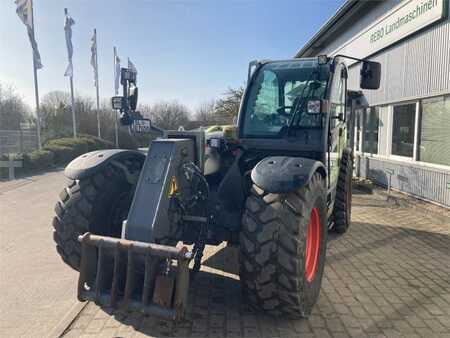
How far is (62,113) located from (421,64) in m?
27.6

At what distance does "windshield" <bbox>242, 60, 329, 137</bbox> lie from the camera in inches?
167

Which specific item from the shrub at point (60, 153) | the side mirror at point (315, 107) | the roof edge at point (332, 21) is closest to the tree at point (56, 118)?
the shrub at point (60, 153)

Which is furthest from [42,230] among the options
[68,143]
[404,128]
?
[68,143]

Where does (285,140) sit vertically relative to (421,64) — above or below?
below

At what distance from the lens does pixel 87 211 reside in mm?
3330

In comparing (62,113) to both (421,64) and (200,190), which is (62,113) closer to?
(421,64)

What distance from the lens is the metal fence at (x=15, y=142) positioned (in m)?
18.6

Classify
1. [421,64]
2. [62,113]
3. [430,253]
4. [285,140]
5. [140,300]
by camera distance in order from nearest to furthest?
[140,300]
[285,140]
[430,253]
[421,64]
[62,113]

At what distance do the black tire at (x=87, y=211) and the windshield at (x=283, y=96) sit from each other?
173cm

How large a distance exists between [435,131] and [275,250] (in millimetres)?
6592

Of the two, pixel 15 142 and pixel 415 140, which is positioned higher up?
pixel 415 140

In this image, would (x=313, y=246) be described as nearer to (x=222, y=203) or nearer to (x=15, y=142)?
(x=222, y=203)

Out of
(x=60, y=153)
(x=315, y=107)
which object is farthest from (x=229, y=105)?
(x=315, y=107)

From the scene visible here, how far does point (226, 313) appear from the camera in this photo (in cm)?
336
